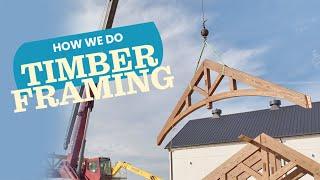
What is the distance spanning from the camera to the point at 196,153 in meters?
35.8

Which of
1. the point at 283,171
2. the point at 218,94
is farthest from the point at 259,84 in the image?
the point at 283,171

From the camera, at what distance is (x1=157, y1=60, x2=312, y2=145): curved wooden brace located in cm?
1016

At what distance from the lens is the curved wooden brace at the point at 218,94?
10.2 metres

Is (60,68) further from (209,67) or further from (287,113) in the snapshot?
(287,113)

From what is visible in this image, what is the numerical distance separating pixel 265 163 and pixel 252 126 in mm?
24345

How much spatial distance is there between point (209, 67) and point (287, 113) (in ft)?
81.9

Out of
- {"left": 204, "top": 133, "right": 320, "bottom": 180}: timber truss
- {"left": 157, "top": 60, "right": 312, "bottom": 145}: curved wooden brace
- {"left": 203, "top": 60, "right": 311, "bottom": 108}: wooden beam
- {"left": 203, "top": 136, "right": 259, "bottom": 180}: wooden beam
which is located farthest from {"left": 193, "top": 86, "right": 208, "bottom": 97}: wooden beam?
{"left": 203, "top": 136, "right": 259, "bottom": 180}: wooden beam

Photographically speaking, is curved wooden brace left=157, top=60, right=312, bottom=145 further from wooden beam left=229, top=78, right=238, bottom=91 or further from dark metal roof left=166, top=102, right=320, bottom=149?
dark metal roof left=166, top=102, right=320, bottom=149

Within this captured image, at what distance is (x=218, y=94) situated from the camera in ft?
39.1

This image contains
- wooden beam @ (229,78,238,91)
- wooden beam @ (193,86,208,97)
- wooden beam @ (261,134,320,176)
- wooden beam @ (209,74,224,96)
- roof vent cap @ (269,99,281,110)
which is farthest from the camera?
roof vent cap @ (269,99,281,110)

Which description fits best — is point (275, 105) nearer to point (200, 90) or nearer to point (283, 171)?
point (200, 90)

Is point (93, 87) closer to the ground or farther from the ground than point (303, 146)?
farther from the ground

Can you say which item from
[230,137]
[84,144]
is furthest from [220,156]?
[84,144]

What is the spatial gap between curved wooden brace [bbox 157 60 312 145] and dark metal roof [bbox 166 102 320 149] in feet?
67.3
